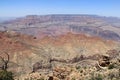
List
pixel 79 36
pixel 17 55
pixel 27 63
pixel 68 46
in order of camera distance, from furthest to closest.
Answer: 1. pixel 79 36
2. pixel 68 46
3. pixel 17 55
4. pixel 27 63

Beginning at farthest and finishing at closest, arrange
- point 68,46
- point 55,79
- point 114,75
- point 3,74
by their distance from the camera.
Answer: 1. point 68,46
2. point 3,74
3. point 55,79
4. point 114,75

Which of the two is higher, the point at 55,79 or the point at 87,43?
the point at 55,79

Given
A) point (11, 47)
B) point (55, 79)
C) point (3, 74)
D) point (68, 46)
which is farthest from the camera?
point (68, 46)

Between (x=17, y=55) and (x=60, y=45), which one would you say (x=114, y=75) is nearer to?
(x=17, y=55)

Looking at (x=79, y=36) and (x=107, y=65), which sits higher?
(x=107, y=65)

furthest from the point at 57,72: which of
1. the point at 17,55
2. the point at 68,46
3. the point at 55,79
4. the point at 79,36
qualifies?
the point at 79,36

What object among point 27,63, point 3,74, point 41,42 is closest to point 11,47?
point 27,63

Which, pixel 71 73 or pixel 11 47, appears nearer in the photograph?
pixel 71 73

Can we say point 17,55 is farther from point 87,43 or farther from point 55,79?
point 55,79

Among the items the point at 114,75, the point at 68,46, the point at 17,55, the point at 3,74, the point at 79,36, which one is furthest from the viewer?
the point at 79,36
